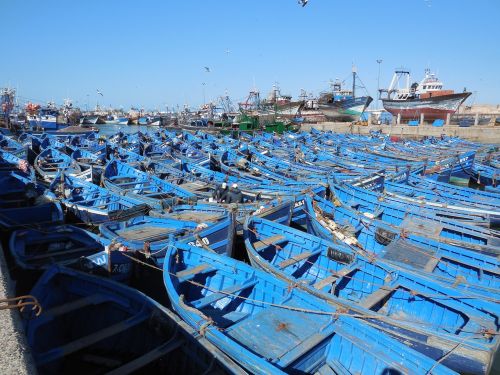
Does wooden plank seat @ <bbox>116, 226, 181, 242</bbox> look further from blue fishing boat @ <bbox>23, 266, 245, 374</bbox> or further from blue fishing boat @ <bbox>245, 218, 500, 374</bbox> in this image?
blue fishing boat @ <bbox>23, 266, 245, 374</bbox>

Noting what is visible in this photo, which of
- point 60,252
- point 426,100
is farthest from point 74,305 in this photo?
point 426,100

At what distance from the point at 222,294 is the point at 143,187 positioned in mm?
9417

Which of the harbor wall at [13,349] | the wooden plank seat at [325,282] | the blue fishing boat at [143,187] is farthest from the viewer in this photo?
the blue fishing boat at [143,187]

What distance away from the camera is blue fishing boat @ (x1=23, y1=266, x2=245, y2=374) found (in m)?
5.29

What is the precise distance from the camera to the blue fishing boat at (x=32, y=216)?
11039 mm

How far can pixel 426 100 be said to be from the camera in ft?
178

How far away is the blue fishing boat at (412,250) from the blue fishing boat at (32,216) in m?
8.48

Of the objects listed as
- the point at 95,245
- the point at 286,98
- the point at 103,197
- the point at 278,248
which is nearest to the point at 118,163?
the point at 103,197

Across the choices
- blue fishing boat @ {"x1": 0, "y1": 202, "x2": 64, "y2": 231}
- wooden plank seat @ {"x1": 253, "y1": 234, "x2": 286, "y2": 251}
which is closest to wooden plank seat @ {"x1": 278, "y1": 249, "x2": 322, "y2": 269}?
wooden plank seat @ {"x1": 253, "y1": 234, "x2": 286, "y2": 251}

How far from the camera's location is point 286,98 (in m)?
71.2

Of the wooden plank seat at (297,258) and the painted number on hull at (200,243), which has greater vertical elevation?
the painted number on hull at (200,243)

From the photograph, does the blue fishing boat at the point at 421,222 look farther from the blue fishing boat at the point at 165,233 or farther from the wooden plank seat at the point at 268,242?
the blue fishing boat at the point at 165,233

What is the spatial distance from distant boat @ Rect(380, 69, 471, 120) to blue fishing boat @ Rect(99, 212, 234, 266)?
53.2 m

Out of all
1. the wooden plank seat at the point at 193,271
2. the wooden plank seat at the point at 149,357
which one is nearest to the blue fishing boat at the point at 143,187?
the wooden plank seat at the point at 193,271
